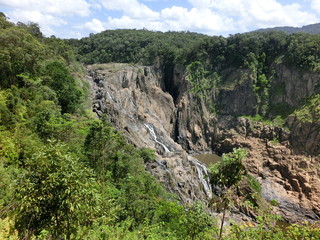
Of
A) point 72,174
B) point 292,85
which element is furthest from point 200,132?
point 72,174

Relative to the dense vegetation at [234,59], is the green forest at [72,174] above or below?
below

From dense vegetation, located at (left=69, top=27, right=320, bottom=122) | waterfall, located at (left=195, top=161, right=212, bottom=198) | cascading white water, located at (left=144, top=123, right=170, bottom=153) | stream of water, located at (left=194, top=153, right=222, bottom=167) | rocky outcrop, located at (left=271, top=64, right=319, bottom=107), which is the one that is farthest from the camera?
dense vegetation, located at (left=69, top=27, right=320, bottom=122)

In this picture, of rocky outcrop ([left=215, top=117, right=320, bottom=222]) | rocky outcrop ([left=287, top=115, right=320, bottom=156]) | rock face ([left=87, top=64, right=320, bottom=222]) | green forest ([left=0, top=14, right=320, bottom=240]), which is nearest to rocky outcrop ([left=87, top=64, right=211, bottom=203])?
rock face ([left=87, top=64, right=320, bottom=222])

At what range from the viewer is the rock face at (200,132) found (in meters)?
36.4

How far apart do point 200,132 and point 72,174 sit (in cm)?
5242

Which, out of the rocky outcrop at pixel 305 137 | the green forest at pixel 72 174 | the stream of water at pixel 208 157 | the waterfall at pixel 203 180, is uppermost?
the green forest at pixel 72 174

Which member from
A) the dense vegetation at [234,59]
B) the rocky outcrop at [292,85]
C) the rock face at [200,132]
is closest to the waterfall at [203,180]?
the rock face at [200,132]

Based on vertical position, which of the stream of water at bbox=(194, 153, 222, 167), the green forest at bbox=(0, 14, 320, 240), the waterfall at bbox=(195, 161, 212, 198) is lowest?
the stream of water at bbox=(194, 153, 222, 167)

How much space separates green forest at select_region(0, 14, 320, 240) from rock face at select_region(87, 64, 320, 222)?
4526mm

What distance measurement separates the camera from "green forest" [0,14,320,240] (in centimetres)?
746

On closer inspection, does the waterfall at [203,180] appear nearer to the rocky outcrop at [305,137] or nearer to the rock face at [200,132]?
the rock face at [200,132]

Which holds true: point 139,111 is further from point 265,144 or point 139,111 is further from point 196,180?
point 265,144

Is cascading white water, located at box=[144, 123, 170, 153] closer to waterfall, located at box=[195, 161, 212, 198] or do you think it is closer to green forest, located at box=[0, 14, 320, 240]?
waterfall, located at box=[195, 161, 212, 198]

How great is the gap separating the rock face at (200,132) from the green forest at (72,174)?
4526 mm
